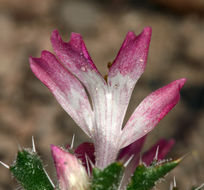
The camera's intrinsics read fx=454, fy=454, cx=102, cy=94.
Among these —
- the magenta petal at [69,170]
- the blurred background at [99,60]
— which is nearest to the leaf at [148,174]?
the magenta petal at [69,170]

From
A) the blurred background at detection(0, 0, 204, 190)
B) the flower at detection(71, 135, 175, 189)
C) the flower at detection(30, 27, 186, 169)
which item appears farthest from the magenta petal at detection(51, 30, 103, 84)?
the blurred background at detection(0, 0, 204, 190)

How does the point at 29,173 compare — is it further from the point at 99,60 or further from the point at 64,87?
the point at 99,60

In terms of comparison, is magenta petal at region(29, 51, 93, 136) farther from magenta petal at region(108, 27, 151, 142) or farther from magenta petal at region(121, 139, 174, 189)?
magenta petal at region(121, 139, 174, 189)

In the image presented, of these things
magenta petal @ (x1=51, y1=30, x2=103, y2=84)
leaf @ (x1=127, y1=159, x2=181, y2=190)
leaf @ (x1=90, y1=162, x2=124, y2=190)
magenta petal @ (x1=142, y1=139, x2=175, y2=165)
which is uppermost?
magenta petal @ (x1=51, y1=30, x2=103, y2=84)

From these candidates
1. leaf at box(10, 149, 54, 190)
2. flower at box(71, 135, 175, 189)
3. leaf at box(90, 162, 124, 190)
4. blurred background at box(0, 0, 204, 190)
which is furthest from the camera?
blurred background at box(0, 0, 204, 190)

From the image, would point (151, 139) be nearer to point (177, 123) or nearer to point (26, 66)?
point (177, 123)

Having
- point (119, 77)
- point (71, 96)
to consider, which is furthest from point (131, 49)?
point (71, 96)

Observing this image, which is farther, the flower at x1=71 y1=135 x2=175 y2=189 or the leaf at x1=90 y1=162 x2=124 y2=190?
the flower at x1=71 y1=135 x2=175 y2=189
